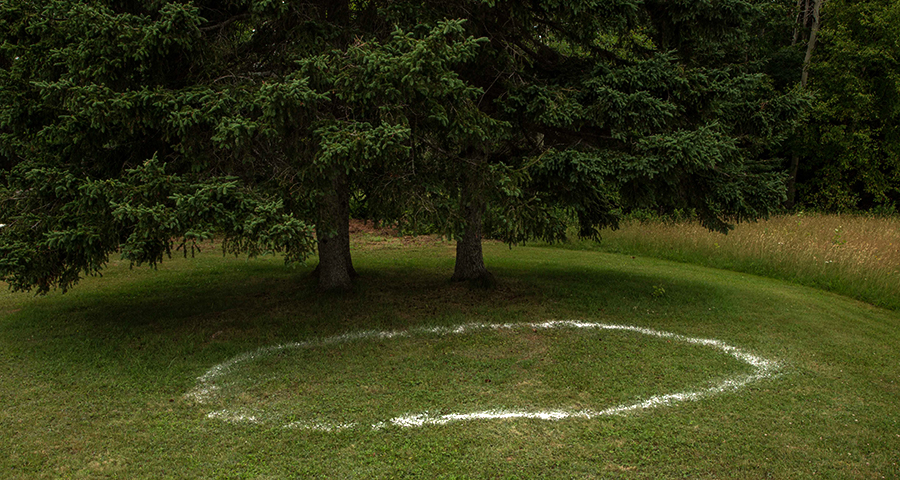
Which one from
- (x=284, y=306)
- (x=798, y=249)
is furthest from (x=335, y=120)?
(x=798, y=249)

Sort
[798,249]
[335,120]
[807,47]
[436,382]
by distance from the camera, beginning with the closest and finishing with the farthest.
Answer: [436,382]
[335,120]
[798,249]
[807,47]

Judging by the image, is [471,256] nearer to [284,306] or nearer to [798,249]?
[284,306]

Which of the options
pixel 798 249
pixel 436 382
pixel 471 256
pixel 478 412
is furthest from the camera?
pixel 798 249

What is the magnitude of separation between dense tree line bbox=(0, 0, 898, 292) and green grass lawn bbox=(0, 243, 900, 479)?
1.31 meters

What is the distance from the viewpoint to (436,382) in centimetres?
586

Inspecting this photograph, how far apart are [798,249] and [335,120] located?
33.1ft

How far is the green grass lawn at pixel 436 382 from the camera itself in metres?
4.43

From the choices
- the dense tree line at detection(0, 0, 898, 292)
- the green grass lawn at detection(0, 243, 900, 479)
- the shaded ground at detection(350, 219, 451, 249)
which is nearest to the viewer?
the green grass lawn at detection(0, 243, 900, 479)

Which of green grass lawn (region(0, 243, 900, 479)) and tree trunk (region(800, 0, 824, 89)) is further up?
tree trunk (region(800, 0, 824, 89))

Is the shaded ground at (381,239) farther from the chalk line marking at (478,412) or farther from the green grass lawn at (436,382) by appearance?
the chalk line marking at (478,412)

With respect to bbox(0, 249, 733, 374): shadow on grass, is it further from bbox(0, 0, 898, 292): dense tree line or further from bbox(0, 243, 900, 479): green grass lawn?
bbox(0, 0, 898, 292): dense tree line

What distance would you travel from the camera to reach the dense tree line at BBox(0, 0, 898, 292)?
223 inches

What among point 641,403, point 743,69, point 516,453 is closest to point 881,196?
point 743,69

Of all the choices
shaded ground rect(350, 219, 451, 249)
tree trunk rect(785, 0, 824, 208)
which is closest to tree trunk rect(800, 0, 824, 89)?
tree trunk rect(785, 0, 824, 208)
